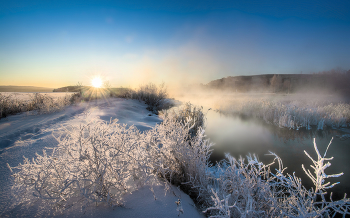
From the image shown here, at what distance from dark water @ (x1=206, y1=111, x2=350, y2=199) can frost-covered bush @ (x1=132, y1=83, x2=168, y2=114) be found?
5190mm

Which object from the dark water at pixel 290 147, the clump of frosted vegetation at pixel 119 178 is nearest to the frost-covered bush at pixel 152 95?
the dark water at pixel 290 147

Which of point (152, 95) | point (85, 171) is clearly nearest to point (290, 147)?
point (85, 171)

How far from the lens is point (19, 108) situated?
4.88 meters

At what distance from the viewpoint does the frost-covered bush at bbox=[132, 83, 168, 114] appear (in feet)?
34.5

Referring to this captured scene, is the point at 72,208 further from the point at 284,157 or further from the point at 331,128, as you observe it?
the point at 331,128

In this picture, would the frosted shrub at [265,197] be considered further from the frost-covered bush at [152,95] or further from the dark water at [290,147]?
the frost-covered bush at [152,95]

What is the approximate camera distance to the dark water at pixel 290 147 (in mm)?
3383

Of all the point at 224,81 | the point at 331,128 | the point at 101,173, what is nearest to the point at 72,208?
the point at 101,173

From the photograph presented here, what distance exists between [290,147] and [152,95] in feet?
28.5

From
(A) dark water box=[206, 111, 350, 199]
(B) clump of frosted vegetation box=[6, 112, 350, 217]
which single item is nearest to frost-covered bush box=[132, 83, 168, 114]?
(A) dark water box=[206, 111, 350, 199]

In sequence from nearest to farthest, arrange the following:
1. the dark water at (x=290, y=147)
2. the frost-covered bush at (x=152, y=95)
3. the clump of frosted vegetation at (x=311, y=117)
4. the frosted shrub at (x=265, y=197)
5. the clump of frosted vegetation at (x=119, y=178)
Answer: the frosted shrub at (x=265, y=197) < the clump of frosted vegetation at (x=119, y=178) < the dark water at (x=290, y=147) < the clump of frosted vegetation at (x=311, y=117) < the frost-covered bush at (x=152, y=95)

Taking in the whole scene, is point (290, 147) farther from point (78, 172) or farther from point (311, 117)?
point (78, 172)

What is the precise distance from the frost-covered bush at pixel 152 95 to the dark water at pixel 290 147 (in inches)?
204

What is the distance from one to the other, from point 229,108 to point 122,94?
9.28 metres
